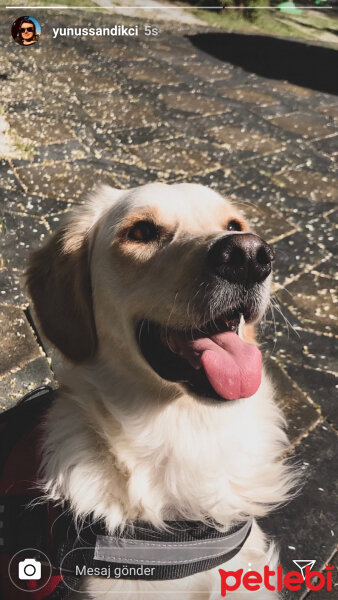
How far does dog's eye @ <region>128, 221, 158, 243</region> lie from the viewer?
1.85m

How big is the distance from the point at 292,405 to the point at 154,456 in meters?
1.29

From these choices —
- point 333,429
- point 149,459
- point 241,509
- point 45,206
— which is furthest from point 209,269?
point 45,206

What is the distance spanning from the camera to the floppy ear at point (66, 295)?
71.5 inches

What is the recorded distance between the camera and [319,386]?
9.27ft

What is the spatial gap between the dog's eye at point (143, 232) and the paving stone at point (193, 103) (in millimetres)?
4424

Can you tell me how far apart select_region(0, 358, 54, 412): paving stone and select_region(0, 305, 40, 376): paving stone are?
2.1 inches

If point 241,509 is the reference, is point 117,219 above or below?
above

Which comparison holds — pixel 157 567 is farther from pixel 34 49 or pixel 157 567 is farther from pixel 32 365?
pixel 34 49

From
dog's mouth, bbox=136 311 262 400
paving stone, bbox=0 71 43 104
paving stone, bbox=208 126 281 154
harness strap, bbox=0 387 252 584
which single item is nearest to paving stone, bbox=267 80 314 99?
paving stone, bbox=208 126 281 154

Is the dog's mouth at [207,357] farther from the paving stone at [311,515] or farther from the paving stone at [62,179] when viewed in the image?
the paving stone at [62,179]

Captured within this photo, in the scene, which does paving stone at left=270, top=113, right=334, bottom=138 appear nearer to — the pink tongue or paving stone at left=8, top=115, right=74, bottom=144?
paving stone at left=8, top=115, right=74, bottom=144

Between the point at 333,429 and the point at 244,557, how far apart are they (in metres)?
1.16

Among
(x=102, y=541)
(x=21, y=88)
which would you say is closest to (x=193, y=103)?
(x=21, y=88)

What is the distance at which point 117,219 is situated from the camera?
1906 millimetres
